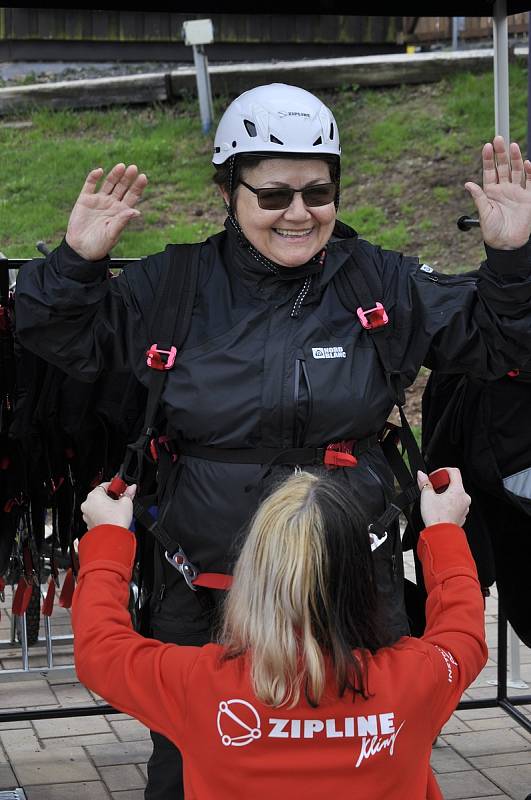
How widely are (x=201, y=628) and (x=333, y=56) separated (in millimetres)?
10083

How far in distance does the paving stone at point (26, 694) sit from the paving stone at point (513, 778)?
5.48ft

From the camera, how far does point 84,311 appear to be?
274cm

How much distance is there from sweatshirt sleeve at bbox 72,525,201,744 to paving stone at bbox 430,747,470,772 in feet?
7.11

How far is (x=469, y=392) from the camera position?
367cm

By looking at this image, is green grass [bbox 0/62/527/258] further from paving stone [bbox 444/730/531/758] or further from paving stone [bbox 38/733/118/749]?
paving stone [bbox 444/730/531/758]

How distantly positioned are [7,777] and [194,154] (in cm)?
743

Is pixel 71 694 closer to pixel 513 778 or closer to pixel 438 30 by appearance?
pixel 513 778

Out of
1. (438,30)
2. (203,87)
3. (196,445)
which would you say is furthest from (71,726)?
(438,30)

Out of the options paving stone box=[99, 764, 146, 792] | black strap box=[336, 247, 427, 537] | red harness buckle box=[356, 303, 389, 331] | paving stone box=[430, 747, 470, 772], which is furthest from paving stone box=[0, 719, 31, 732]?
red harness buckle box=[356, 303, 389, 331]

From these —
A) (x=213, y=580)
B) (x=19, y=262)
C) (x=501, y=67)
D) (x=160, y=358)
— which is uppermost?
(x=501, y=67)

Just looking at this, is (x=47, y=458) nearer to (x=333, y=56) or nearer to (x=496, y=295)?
(x=496, y=295)

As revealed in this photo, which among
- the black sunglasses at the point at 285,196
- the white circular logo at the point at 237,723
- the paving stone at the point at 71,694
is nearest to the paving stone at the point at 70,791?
the paving stone at the point at 71,694

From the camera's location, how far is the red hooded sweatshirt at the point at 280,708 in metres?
2.12

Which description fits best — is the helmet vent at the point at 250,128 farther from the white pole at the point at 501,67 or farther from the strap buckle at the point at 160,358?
the white pole at the point at 501,67
